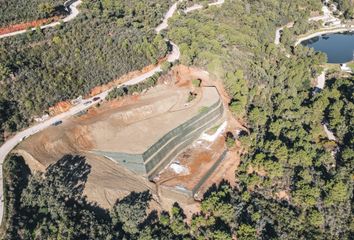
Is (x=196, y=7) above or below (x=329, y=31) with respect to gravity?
above

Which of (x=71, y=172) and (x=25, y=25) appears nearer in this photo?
(x=71, y=172)

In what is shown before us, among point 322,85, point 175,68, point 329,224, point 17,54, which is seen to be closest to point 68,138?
point 17,54

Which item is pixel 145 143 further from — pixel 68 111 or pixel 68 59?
pixel 68 59

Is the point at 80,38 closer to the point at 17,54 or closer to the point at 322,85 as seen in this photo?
the point at 17,54

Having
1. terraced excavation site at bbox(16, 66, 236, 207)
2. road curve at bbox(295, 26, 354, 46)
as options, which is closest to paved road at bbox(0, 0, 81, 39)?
terraced excavation site at bbox(16, 66, 236, 207)

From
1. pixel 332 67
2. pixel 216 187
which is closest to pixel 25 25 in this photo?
pixel 216 187

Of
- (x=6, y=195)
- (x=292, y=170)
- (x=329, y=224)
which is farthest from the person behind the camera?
(x=292, y=170)

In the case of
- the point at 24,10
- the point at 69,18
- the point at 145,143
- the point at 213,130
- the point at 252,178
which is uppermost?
the point at 24,10
